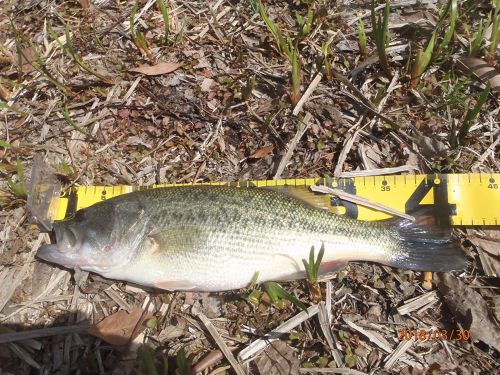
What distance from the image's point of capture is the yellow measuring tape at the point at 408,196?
3.86m

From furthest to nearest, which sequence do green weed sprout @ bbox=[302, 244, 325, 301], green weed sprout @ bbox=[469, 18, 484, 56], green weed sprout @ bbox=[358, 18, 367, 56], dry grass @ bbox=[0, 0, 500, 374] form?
green weed sprout @ bbox=[358, 18, 367, 56]
green weed sprout @ bbox=[469, 18, 484, 56]
dry grass @ bbox=[0, 0, 500, 374]
green weed sprout @ bbox=[302, 244, 325, 301]

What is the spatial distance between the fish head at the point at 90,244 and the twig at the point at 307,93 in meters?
2.15

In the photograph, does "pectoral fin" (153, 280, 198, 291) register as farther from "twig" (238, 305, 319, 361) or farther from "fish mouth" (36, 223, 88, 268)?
"twig" (238, 305, 319, 361)

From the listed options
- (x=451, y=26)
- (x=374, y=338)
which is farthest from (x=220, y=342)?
(x=451, y=26)

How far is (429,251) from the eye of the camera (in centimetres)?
362

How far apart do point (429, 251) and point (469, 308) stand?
2.02 ft

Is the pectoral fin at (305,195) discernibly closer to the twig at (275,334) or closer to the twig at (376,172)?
the twig at (376,172)

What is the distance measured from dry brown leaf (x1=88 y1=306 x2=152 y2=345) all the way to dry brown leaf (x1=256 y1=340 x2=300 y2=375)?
1.15 meters

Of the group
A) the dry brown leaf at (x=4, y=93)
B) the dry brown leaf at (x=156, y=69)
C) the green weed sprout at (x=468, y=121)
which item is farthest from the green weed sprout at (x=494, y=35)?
the dry brown leaf at (x=4, y=93)

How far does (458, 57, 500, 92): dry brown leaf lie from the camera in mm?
4242

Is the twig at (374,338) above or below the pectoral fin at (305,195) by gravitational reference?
below

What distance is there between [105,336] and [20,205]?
5.57ft

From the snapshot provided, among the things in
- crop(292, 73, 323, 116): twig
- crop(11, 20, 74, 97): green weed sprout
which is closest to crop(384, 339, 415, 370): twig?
crop(292, 73, 323, 116): twig

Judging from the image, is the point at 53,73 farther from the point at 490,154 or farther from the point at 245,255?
the point at 490,154
